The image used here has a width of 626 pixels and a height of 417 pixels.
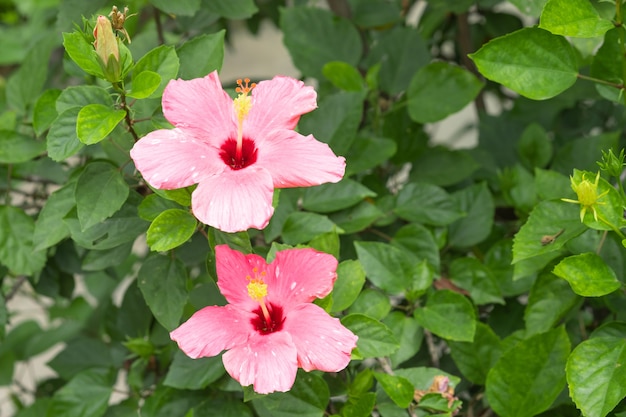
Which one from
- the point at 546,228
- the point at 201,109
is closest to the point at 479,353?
the point at 546,228

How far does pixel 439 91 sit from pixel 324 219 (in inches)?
10.9

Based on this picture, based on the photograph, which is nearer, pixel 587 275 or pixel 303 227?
pixel 587 275

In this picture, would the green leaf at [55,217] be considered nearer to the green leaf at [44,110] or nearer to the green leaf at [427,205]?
the green leaf at [44,110]

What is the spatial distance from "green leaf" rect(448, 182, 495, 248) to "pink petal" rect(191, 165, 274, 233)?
44 centimetres

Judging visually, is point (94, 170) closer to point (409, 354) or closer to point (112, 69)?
point (112, 69)

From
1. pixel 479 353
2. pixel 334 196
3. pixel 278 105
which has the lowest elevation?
pixel 479 353

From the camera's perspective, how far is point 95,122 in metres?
0.71

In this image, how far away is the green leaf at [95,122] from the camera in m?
0.70

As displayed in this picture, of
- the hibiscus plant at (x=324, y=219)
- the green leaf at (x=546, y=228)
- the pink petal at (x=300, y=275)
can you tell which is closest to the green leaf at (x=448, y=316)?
the hibiscus plant at (x=324, y=219)

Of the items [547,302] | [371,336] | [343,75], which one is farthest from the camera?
[343,75]

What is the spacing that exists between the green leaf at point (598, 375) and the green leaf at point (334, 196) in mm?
297

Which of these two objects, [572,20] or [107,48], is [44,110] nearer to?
[107,48]

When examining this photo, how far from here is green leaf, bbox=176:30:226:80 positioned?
793mm

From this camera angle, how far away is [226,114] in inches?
27.8
